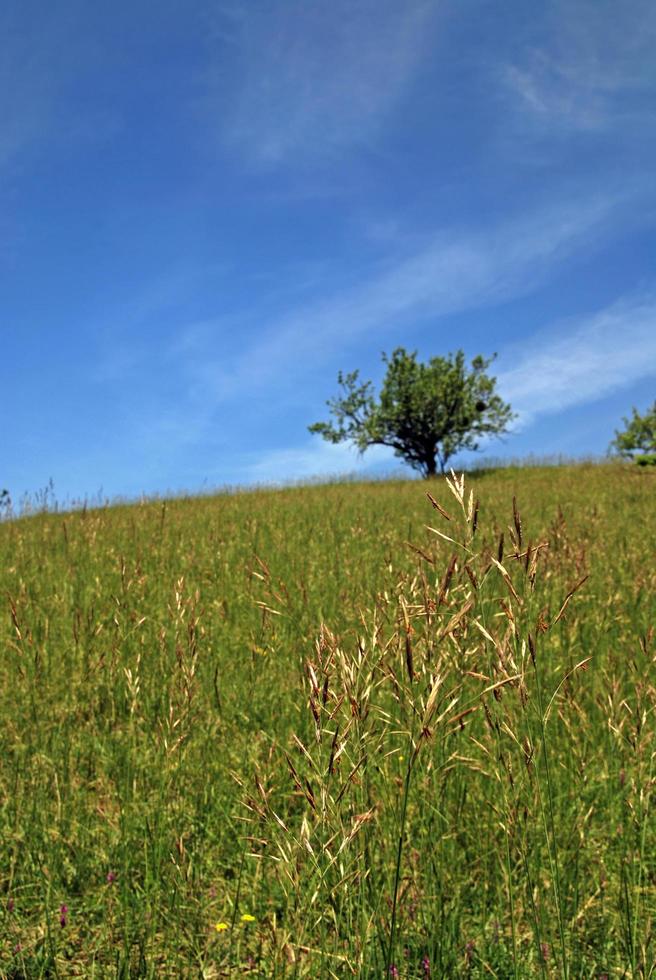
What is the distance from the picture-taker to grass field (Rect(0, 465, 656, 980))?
1.29 metres

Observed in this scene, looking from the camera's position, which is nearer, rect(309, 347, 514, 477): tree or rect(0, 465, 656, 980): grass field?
rect(0, 465, 656, 980): grass field

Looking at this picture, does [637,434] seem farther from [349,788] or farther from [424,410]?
[349,788]

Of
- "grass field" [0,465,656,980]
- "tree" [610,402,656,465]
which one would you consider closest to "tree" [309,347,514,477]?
"tree" [610,402,656,465]

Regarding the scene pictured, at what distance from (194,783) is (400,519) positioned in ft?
21.2

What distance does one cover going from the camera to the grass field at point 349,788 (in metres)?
1.29

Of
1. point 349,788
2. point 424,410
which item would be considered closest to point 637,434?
point 424,410

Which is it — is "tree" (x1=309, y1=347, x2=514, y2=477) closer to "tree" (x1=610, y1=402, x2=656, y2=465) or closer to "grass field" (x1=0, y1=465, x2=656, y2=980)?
"tree" (x1=610, y1=402, x2=656, y2=465)

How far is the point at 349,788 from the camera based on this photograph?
1.70 meters

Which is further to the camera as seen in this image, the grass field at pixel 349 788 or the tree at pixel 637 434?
the tree at pixel 637 434

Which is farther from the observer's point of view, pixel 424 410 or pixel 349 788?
pixel 424 410

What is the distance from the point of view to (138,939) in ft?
6.66

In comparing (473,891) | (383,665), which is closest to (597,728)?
(473,891)

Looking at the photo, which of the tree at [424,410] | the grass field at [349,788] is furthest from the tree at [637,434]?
the grass field at [349,788]

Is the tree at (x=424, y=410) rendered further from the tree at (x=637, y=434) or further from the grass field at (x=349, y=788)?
the grass field at (x=349, y=788)
